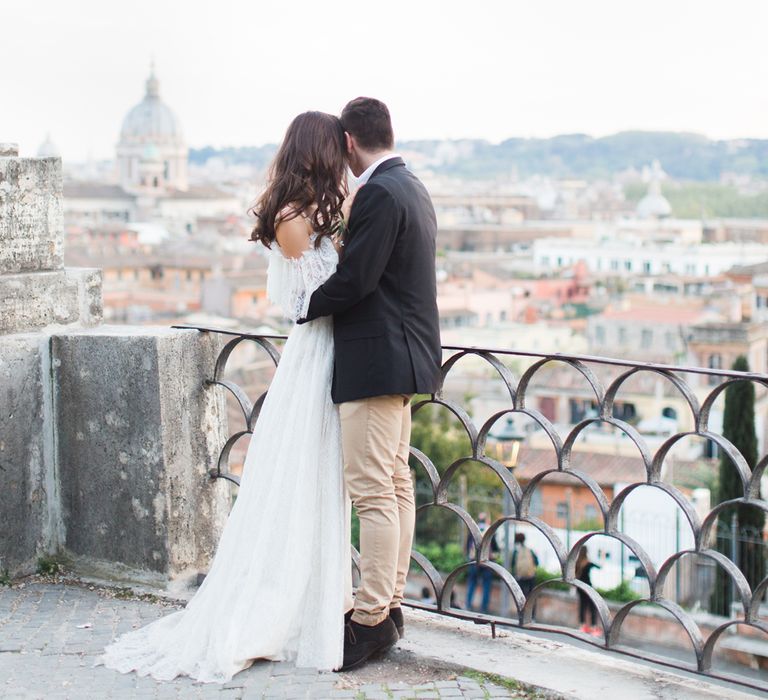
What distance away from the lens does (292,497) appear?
8.38 feet

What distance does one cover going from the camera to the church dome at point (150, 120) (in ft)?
400

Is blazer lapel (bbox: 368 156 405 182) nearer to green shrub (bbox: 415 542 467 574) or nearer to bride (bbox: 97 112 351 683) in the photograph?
bride (bbox: 97 112 351 683)

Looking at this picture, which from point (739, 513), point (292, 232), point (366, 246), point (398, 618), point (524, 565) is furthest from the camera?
point (739, 513)

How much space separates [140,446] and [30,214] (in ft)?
1.91

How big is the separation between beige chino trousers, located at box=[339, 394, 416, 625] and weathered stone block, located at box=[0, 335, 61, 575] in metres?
0.91

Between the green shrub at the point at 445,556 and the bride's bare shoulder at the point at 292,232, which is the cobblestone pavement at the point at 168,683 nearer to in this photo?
the bride's bare shoulder at the point at 292,232

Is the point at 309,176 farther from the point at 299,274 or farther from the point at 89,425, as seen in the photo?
the point at 89,425

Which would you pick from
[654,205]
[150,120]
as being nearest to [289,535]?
[654,205]

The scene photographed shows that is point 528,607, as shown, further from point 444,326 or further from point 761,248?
point 761,248

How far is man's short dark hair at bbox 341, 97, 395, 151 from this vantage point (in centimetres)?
246

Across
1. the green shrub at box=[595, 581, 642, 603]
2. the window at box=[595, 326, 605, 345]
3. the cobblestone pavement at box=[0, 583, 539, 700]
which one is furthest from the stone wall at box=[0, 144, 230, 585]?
the window at box=[595, 326, 605, 345]

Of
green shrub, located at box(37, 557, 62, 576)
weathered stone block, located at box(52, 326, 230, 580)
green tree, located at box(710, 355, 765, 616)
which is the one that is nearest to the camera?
weathered stone block, located at box(52, 326, 230, 580)

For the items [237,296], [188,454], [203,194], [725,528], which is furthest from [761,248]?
[188,454]

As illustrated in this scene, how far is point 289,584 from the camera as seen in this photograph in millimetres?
2543
